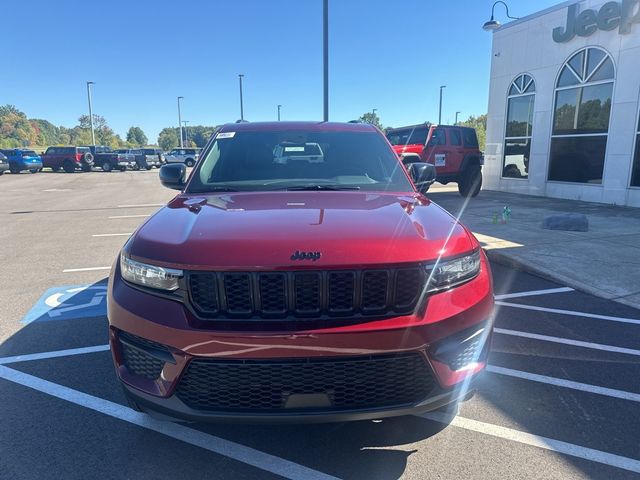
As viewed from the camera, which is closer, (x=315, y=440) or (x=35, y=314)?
(x=315, y=440)

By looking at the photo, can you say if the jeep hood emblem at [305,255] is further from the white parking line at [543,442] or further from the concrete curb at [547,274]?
the concrete curb at [547,274]

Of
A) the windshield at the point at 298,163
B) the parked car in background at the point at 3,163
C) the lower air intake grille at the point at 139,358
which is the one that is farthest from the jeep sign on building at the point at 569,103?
the parked car in background at the point at 3,163

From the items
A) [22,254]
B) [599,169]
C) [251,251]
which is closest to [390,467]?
[251,251]

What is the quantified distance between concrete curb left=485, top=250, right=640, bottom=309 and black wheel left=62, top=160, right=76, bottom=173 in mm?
36251

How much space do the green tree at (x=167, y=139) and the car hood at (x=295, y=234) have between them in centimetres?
12104

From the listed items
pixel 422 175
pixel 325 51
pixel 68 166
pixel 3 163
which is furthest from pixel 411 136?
pixel 68 166

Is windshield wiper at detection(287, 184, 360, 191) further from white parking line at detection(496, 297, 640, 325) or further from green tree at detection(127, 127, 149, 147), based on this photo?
green tree at detection(127, 127, 149, 147)

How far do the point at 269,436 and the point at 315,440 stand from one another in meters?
0.26

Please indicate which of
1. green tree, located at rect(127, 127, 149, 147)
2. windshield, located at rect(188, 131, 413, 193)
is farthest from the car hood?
green tree, located at rect(127, 127, 149, 147)

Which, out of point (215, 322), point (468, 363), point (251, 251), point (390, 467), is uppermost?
point (251, 251)

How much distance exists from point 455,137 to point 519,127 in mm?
3419

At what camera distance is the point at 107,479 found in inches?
86.8

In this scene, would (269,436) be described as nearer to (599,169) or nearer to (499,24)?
(599,169)

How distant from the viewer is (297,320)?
6.39ft
